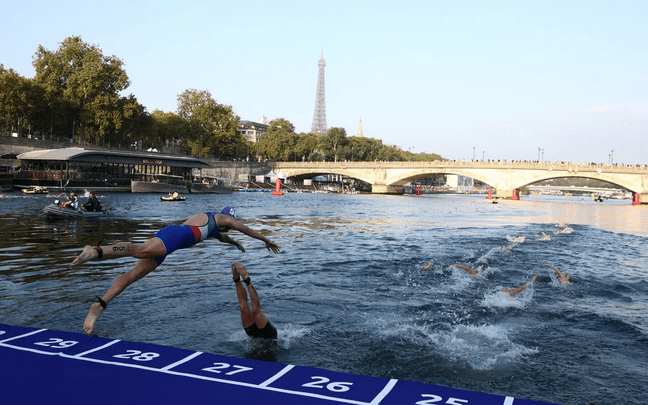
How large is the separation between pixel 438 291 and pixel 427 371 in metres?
5.98

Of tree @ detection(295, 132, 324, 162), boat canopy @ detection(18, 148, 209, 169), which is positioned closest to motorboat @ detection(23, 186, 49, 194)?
boat canopy @ detection(18, 148, 209, 169)

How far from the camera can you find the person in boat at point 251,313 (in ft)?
26.4

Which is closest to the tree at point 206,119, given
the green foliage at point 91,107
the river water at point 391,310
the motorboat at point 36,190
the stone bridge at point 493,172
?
the green foliage at point 91,107

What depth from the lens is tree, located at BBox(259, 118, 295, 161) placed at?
12712cm

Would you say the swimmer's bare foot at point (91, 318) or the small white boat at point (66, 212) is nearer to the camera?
the swimmer's bare foot at point (91, 318)

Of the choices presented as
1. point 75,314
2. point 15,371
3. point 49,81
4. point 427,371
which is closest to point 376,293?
point 427,371

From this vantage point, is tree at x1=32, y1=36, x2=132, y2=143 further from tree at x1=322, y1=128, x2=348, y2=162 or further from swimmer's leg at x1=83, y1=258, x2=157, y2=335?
swimmer's leg at x1=83, y1=258, x2=157, y2=335

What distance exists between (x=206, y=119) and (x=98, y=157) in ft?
133

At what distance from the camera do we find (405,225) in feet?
117

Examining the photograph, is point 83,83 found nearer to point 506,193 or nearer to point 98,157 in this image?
point 98,157

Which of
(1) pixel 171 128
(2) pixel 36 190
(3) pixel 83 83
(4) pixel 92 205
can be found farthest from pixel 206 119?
(4) pixel 92 205

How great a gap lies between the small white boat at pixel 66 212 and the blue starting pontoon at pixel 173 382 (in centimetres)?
2342

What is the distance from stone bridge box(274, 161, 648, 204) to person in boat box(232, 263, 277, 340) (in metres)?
87.3

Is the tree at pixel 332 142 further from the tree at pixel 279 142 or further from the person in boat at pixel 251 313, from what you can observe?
the person in boat at pixel 251 313
